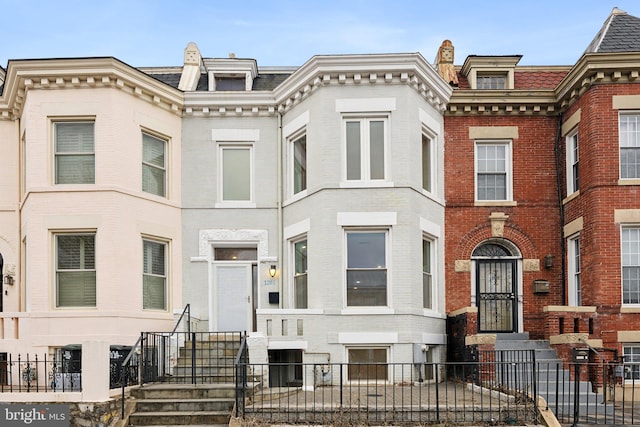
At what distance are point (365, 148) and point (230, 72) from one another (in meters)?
5.50

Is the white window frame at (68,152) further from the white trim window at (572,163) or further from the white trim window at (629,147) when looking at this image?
the white trim window at (629,147)

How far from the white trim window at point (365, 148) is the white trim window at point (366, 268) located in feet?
4.54

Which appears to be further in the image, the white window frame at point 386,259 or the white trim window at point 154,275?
the white trim window at point 154,275

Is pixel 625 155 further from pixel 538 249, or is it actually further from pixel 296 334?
pixel 296 334

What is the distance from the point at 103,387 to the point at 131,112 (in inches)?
295

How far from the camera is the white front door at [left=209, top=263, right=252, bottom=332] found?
61.1 feet

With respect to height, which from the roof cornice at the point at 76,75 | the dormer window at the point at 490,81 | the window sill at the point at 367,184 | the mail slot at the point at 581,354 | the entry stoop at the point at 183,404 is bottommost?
the entry stoop at the point at 183,404

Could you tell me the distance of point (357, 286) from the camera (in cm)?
1706

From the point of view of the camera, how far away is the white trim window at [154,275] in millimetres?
17719

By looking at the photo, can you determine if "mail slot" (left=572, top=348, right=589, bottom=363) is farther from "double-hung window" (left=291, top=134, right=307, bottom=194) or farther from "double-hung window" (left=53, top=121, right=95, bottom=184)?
"double-hung window" (left=53, top=121, right=95, bottom=184)

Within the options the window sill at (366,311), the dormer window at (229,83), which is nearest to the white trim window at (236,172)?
the dormer window at (229,83)

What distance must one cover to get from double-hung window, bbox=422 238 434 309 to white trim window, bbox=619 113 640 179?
15.8 ft

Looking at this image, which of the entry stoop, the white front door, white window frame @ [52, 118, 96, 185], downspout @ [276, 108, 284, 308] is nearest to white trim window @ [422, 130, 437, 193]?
downspout @ [276, 108, 284, 308]

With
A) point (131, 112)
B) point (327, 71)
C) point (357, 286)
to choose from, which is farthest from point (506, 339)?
point (131, 112)
